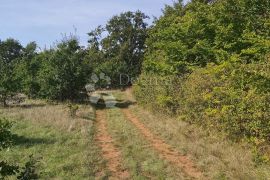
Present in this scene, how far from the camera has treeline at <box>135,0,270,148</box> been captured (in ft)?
37.8

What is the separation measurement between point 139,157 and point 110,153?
51.4 inches

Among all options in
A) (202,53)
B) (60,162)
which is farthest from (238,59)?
(60,162)

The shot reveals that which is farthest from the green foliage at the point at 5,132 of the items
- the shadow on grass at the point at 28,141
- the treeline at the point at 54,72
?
the treeline at the point at 54,72

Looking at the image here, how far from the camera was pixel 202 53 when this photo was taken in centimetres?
2145

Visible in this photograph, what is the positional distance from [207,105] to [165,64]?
388 inches

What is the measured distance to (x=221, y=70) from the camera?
14.0m

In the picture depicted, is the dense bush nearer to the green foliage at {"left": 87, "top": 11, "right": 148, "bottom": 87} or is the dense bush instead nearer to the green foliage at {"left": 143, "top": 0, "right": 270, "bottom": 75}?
the green foliage at {"left": 143, "top": 0, "right": 270, "bottom": 75}

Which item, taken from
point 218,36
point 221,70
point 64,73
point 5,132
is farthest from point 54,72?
point 5,132

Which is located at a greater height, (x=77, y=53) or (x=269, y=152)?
(x=77, y=53)

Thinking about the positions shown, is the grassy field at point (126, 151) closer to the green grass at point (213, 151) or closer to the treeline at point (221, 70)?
the green grass at point (213, 151)

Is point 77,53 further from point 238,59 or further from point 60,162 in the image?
point 60,162

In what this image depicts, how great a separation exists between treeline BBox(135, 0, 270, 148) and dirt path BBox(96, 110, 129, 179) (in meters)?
3.64

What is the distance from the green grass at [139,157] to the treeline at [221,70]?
2494 mm

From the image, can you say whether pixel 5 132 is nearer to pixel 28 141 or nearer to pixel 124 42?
pixel 28 141
